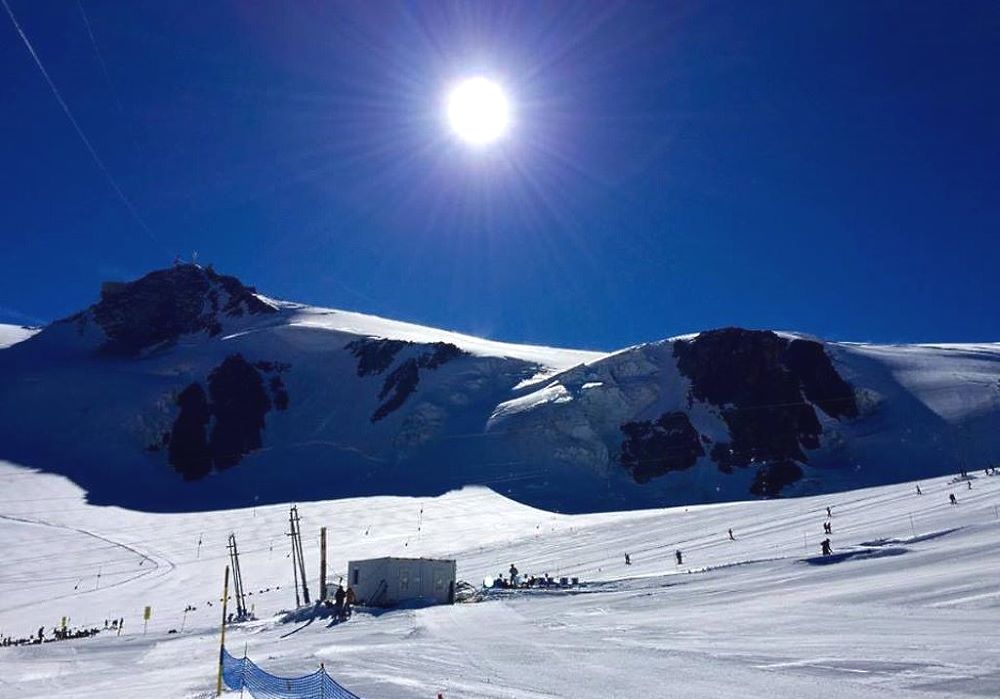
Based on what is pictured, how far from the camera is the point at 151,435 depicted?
A: 115562 mm

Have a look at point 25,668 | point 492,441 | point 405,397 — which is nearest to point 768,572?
point 25,668

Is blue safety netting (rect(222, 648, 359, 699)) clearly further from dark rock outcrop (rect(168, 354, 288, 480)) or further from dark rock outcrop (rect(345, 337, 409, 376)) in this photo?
dark rock outcrop (rect(345, 337, 409, 376))

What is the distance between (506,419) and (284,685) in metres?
82.0

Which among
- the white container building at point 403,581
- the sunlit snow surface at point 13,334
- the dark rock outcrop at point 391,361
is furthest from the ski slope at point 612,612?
the sunlit snow surface at point 13,334

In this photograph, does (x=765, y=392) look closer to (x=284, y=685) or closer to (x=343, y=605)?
(x=343, y=605)

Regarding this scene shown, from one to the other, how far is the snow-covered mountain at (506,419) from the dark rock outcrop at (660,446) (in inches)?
9.0

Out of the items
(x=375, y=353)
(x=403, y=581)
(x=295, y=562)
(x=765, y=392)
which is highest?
(x=375, y=353)

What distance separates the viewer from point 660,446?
89562mm

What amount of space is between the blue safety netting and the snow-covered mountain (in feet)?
203

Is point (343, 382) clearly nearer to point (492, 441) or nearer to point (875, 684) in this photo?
point (492, 441)

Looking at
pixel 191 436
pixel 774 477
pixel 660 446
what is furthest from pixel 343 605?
pixel 191 436

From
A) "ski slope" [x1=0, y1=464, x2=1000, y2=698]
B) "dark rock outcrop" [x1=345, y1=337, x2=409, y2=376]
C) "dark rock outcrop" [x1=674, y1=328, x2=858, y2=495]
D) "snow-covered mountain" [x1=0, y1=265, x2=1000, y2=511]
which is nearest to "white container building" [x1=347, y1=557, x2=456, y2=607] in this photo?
"ski slope" [x1=0, y1=464, x2=1000, y2=698]

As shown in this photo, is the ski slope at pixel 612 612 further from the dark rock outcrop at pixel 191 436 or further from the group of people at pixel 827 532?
the dark rock outcrop at pixel 191 436

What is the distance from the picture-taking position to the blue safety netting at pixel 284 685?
13.4 metres
